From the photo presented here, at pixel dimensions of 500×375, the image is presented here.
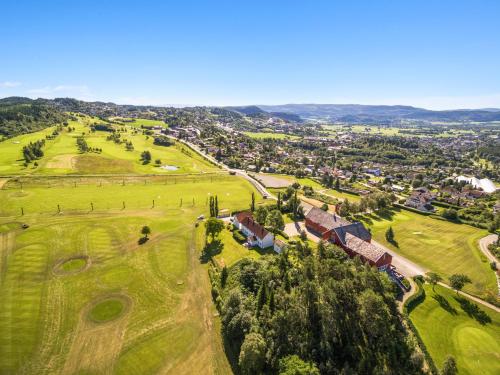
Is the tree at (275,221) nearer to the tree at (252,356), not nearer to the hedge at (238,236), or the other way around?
the hedge at (238,236)

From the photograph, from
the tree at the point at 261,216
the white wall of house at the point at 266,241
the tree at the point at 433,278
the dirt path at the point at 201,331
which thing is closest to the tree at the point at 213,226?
the dirt path at the point at 201,331

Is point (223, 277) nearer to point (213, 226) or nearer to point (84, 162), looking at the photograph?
point (213, 226)

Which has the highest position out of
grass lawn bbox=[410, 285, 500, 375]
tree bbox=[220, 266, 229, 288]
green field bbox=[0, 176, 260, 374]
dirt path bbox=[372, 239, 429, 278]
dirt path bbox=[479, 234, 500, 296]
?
tree bbox=[220, 266, 229, 288]

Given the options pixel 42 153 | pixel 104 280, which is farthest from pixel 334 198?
pixel 42 153

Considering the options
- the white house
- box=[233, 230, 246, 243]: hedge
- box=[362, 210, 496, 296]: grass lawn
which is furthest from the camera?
box=[233, 230, 246, 243]: hedge

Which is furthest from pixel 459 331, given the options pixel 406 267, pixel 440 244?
pixel 440 244

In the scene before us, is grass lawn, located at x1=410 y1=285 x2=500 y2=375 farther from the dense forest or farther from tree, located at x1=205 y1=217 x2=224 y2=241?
tree, located at x1=205 y1=217 x2=224 y2=241

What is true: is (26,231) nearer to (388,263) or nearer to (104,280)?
(104,280)

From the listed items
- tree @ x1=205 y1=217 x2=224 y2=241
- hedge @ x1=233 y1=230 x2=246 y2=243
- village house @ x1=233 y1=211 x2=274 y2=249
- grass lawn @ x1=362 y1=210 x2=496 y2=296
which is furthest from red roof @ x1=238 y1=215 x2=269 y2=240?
grass lawn @ x1=362 y1=210 x2=496 y2=296
